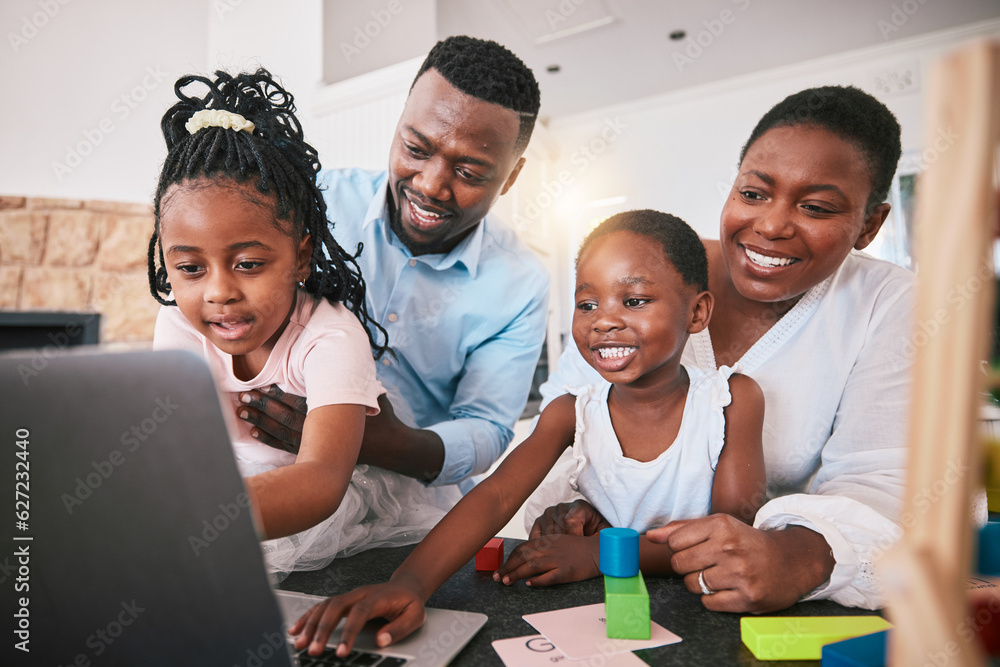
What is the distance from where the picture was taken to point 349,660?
0.50 m

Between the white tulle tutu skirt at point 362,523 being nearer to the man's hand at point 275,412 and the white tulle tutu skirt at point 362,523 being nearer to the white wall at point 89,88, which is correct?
the man's hand at point 275,412

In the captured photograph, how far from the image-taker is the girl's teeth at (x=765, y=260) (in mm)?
968

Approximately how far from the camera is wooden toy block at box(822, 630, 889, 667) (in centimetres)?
46

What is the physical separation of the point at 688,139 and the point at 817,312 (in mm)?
3147

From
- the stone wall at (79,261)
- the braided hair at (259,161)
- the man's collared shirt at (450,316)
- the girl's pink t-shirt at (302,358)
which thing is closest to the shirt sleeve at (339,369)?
the girl's pink t-shirt at (302,358)

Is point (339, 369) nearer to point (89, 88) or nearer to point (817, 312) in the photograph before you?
point (817, 312)

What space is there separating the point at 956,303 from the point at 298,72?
2.59 metres

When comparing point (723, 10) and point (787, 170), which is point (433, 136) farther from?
point (723, 10)

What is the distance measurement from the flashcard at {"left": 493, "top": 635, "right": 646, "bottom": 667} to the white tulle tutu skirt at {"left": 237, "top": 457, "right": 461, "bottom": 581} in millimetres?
338

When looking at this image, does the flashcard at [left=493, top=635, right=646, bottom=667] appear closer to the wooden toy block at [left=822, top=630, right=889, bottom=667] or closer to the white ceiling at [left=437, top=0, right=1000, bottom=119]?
the wooden toy block at [left=822, top=630, right=889, bottom=667]

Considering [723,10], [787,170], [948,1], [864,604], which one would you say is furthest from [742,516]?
[948,1]

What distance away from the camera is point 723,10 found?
3.19m

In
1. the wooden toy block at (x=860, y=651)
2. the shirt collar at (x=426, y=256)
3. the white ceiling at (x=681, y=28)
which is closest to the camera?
the wooden toy block at (x=860, y=651)

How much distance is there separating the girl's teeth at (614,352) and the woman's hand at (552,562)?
27 centimetres
